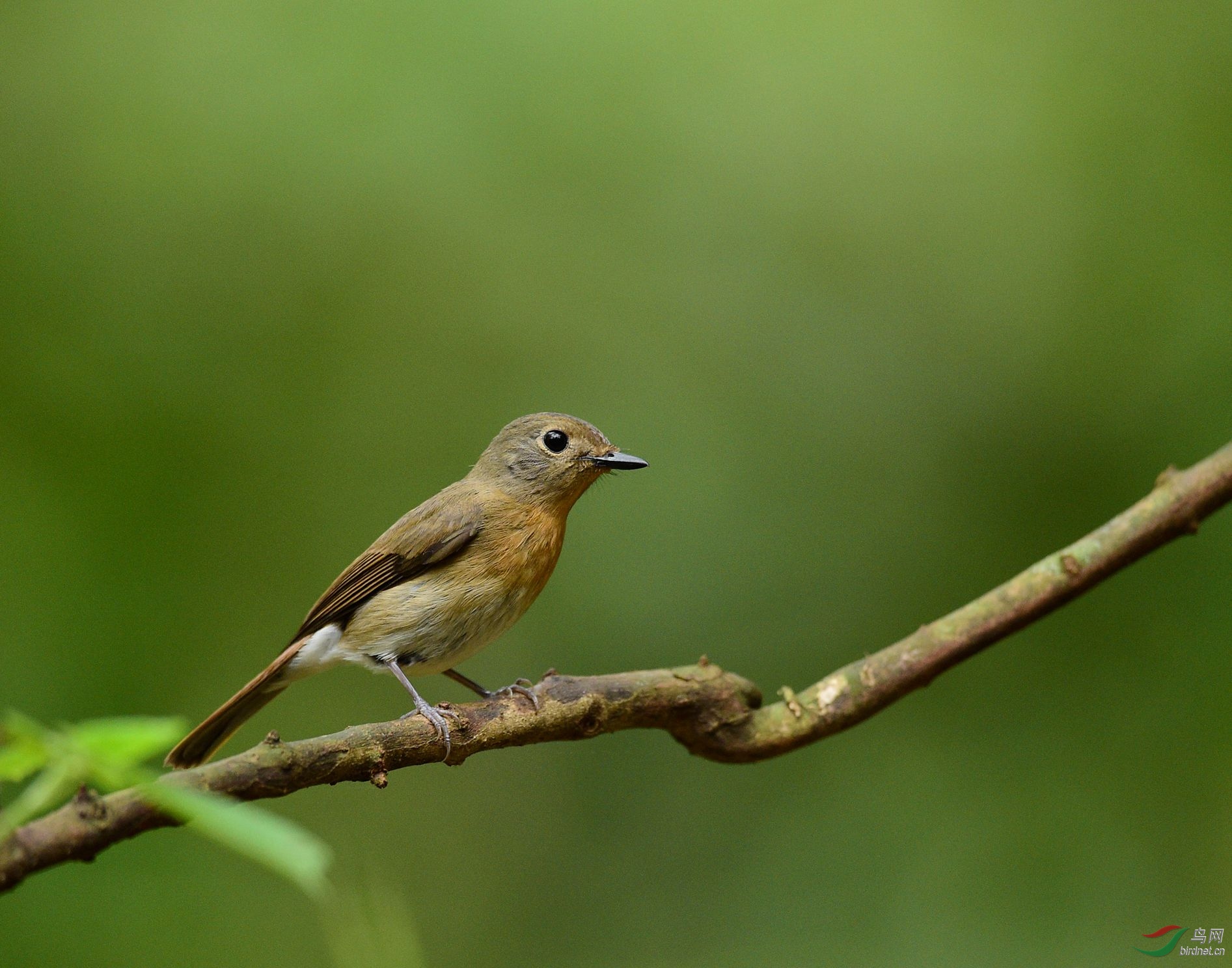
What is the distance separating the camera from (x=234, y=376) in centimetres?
560

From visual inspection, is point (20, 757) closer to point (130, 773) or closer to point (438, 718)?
point (130, 773)

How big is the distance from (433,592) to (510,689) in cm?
54

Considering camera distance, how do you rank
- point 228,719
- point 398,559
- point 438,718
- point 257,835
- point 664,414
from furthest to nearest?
point 664,414, point 398,559, point 228,719, point 438,718, point 257,835

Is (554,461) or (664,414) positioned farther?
(664,414)

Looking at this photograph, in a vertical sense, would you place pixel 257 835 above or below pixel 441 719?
below

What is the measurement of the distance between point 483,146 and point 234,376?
6.42ft

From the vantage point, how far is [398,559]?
3.70 m

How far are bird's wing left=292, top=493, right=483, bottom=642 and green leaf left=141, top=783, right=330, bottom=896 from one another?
2818mm

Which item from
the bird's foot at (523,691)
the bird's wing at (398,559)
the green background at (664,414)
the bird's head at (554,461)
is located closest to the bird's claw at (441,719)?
the bird's foot at (523,691)

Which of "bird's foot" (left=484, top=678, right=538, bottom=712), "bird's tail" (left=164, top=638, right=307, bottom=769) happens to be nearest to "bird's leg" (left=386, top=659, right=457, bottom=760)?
"bird's foot" (left=484, top=678, right=538, bottom=712)

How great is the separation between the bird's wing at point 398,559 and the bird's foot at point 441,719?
3.09 ft

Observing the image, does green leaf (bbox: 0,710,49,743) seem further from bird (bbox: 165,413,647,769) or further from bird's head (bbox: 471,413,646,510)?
bird's head (bbox: 471,413,646,510)

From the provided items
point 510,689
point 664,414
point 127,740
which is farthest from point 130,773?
point 664,414

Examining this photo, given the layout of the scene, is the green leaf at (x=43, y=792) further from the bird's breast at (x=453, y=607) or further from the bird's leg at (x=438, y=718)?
the bird's breast at (x=453, y=607)
